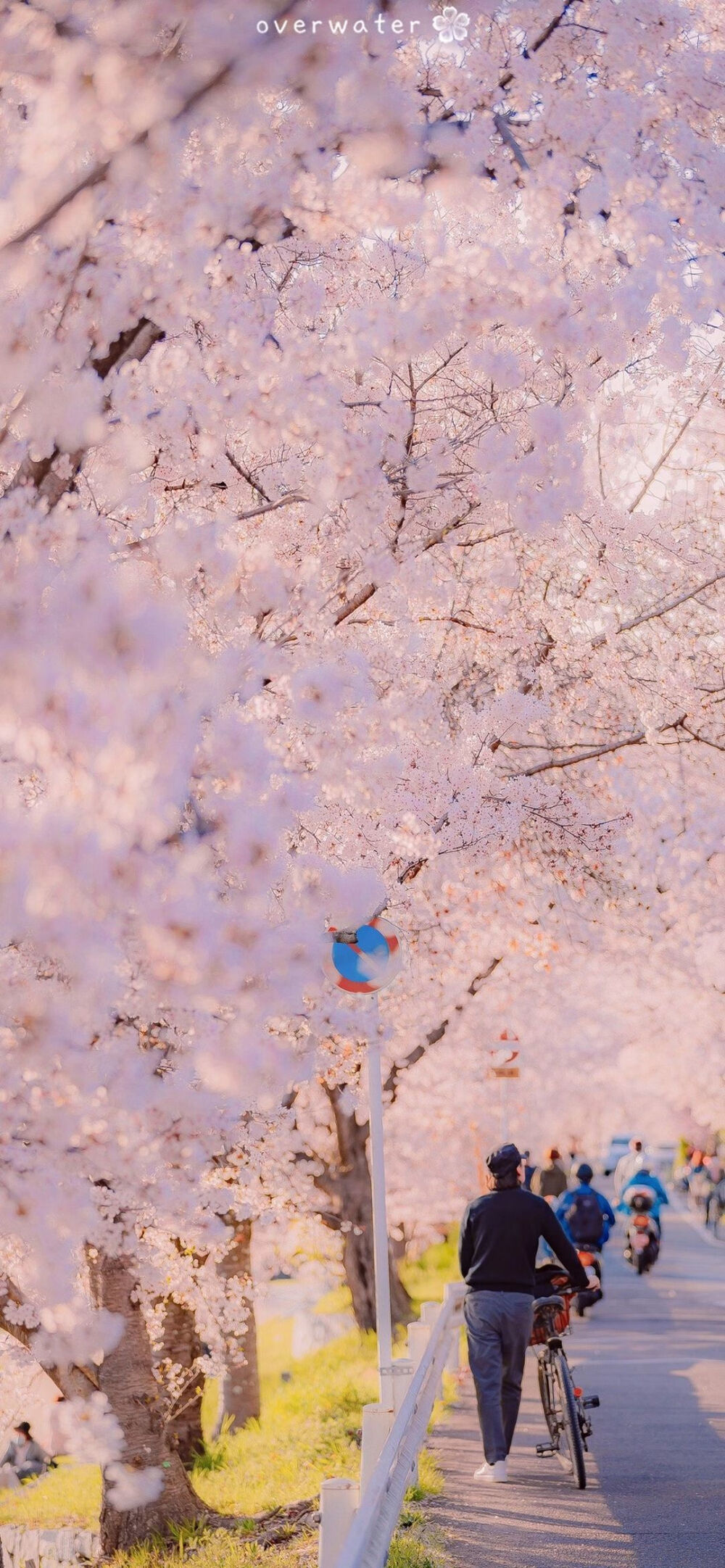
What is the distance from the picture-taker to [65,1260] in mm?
5469

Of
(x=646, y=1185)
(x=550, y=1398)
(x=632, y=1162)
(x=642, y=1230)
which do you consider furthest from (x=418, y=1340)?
(x=642, y=1230)

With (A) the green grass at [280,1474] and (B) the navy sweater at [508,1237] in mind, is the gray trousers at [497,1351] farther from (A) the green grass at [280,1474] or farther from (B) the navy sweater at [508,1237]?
(A) the green grass at [280,1474]

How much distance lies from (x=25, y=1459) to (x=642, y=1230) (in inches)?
444

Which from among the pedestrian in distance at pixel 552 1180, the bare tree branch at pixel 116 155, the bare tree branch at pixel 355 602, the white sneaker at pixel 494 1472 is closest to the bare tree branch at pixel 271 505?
the bare tree branch at pixel 355 602

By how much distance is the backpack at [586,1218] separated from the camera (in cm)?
2055

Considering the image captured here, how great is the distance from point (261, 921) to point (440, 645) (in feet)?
25.0

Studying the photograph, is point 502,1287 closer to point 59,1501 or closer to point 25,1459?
point 59,1501

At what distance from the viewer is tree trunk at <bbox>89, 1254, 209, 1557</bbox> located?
1120 cm

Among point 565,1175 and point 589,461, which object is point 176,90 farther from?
point 565,1175

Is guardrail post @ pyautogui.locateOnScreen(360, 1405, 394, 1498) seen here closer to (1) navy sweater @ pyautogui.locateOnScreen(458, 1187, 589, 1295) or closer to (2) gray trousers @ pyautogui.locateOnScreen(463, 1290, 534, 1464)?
(2) gray trousers @ pyautogui.locateOnScreen(463, 1290, 534, 1464)

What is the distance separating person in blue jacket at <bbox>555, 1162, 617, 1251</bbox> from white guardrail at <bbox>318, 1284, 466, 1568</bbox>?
8.19 meters

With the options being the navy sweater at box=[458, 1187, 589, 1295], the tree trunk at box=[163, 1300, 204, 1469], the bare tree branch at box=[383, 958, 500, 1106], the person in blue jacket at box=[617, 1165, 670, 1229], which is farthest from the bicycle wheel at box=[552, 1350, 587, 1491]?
the person in blue jacket at box=[617, 1165, 670, 1229]

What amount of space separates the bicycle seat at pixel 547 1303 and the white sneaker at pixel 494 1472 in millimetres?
956

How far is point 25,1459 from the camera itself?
93.2ft
